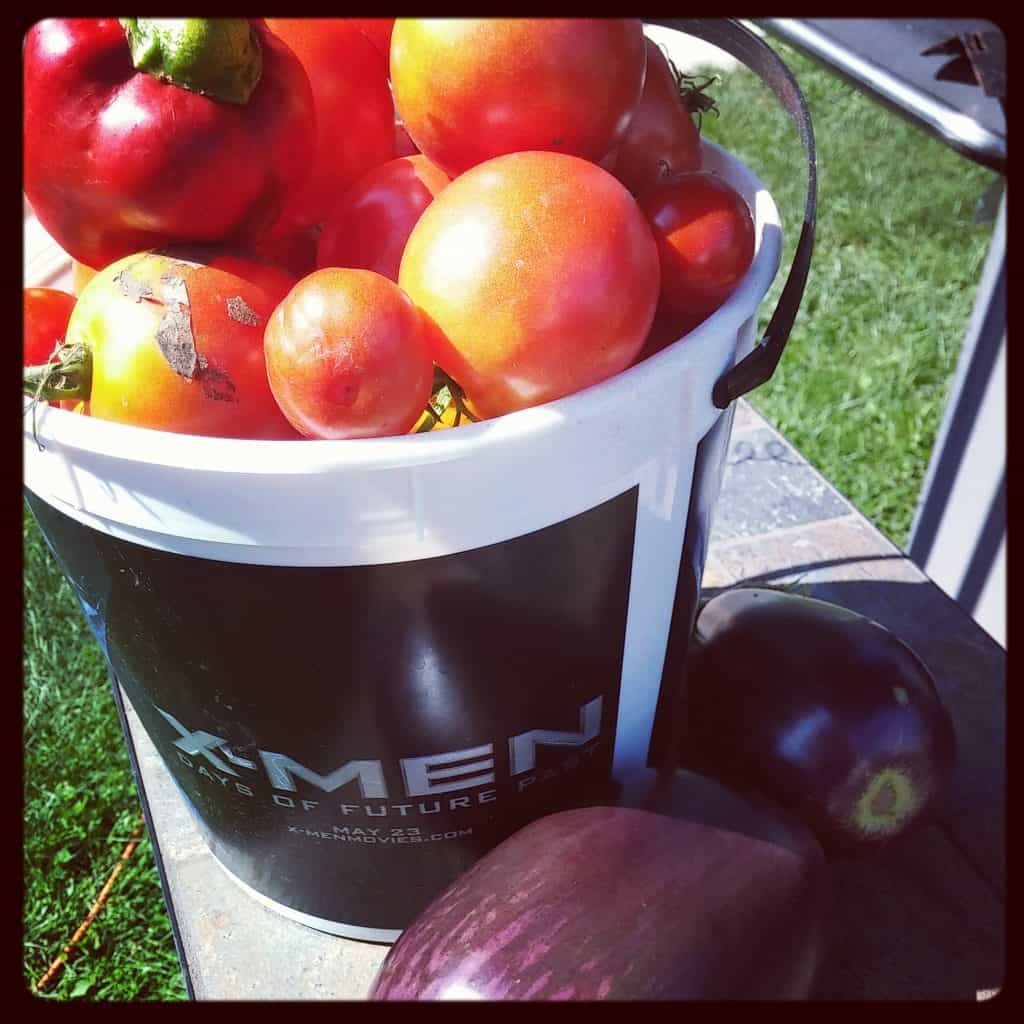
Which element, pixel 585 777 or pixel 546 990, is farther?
pixel 585 777

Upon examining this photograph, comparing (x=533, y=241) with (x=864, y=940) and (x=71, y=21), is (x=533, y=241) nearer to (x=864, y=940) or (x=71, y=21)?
(x=71, y=21)

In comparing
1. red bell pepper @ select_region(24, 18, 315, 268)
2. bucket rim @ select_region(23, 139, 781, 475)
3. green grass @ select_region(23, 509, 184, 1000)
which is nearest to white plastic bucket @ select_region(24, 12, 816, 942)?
bucket rim @ select_region(23, 139, 781, 475)

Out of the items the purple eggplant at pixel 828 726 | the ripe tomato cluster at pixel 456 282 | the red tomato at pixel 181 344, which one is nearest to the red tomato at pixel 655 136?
the ripe tomato cluster at pixel 456 282

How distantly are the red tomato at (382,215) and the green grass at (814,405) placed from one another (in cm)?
78

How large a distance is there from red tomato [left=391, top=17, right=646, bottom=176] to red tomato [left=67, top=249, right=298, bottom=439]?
0.15m

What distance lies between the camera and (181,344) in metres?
0.55

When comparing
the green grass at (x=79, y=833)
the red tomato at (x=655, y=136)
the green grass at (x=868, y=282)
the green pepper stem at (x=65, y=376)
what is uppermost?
the red tomato at (x=655, y=136)

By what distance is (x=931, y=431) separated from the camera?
185cm

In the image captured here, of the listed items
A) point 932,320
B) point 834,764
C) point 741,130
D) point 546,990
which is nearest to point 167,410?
point 546,990

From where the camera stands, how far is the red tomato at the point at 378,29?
0.68m

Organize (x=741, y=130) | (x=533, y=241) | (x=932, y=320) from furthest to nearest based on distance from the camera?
(x=741, y=130) → (x=932, y=320) → (x=533, y=241)

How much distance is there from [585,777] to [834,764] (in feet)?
0.62

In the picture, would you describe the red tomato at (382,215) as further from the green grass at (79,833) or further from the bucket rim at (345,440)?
the green grass at (79,833)

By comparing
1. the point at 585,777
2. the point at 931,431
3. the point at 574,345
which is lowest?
the point at 931,431
